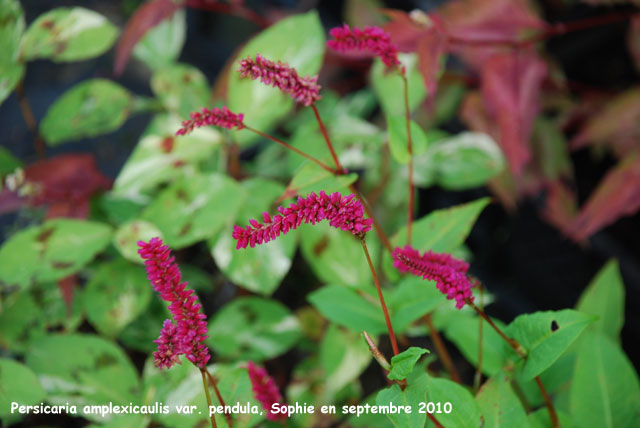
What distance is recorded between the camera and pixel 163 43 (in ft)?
3.44

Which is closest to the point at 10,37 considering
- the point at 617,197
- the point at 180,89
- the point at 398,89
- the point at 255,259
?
the point at 180,89

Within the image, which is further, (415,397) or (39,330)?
(39,330)

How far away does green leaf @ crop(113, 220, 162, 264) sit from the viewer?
2.29 ft

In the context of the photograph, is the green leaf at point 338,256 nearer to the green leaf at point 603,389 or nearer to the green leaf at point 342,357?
the green leaf at point 342,357

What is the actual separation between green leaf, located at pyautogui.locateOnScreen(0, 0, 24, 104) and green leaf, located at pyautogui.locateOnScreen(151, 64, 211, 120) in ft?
0.84

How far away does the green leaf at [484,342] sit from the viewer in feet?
1.76

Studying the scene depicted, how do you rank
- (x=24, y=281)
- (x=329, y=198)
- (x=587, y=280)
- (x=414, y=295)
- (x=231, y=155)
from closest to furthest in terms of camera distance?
(x=329, y=198), (x=414, y=295), (x=24, y=281), (x=231, y=155), (x=587, y=280)

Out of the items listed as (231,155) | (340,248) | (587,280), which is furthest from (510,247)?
(231,155)

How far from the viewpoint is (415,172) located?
0.90 metres

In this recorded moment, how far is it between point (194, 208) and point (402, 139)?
322 millimetres

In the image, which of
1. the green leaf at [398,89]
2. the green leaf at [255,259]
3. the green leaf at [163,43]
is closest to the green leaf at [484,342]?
the green leaf at [255,259]

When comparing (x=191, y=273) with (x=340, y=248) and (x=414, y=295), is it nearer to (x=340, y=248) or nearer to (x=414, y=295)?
(x=340, y=248)

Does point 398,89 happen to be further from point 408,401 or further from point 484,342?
point 408,401

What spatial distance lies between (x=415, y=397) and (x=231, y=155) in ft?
1.94
